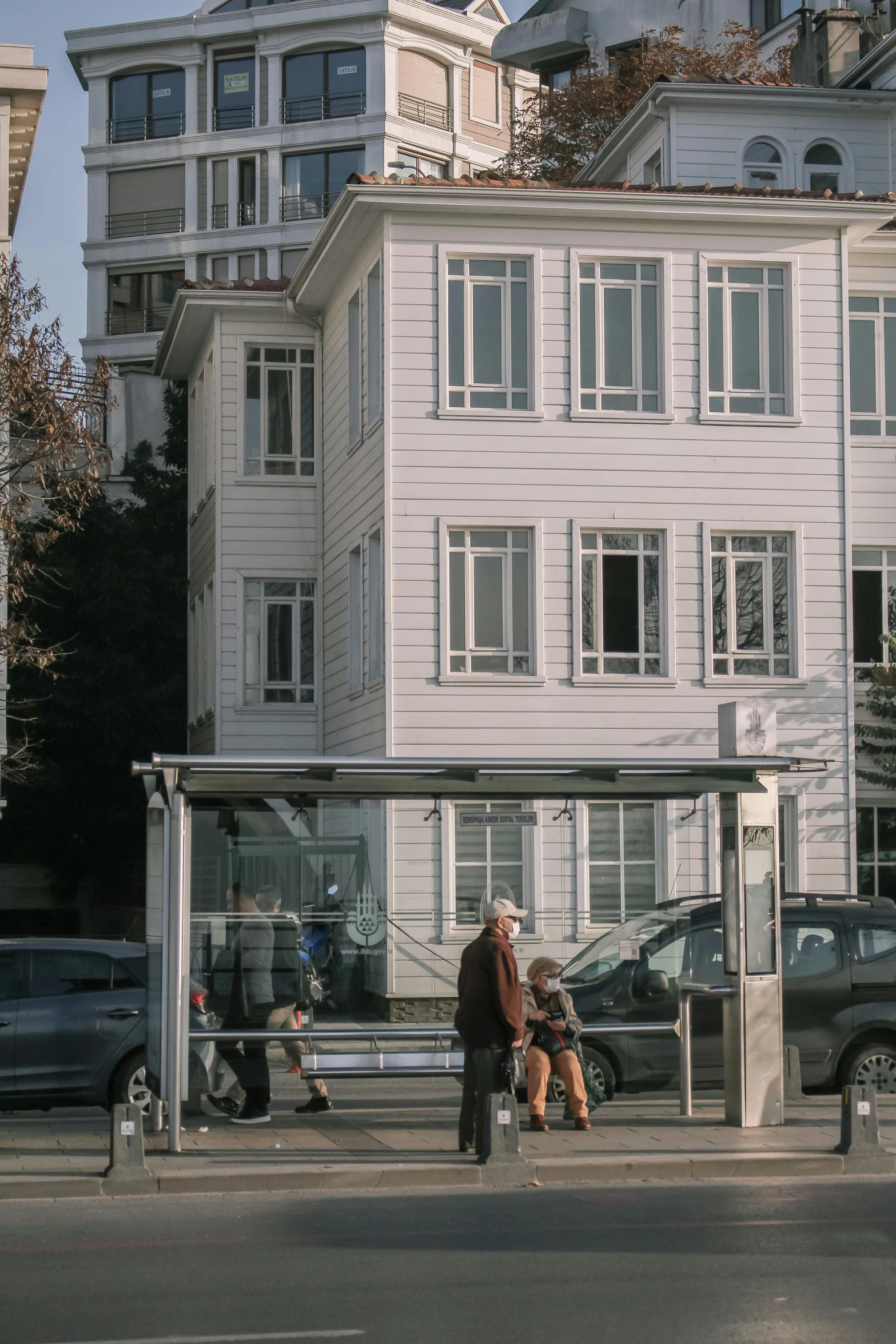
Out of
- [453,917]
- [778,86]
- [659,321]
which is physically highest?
[778,86]

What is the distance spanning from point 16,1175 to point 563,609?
44.2 feet

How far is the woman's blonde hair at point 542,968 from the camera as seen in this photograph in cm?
1370

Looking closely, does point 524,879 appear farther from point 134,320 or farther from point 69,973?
point 134,320

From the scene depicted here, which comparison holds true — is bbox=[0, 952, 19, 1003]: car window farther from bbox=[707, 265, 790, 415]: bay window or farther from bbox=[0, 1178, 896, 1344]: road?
bbox=[707, 265, 790, 415]: bay window

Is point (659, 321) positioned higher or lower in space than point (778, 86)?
lower

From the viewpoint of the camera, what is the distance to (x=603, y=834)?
14.6 meters

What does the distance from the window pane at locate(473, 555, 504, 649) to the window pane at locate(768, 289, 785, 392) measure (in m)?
4.62

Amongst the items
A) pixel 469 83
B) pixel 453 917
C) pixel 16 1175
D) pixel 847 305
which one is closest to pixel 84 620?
pixel 847 305

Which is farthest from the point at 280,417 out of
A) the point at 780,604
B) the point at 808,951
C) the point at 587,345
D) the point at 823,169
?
the point at 808,951

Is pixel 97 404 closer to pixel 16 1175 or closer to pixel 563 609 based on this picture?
pixel 563 609

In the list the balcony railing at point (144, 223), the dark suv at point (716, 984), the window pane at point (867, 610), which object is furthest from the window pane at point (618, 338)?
the balcony railing at point (144, 223)

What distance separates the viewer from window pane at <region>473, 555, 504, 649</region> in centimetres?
2359

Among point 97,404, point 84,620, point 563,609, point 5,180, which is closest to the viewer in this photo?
point 97,404

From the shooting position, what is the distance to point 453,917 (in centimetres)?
1477
